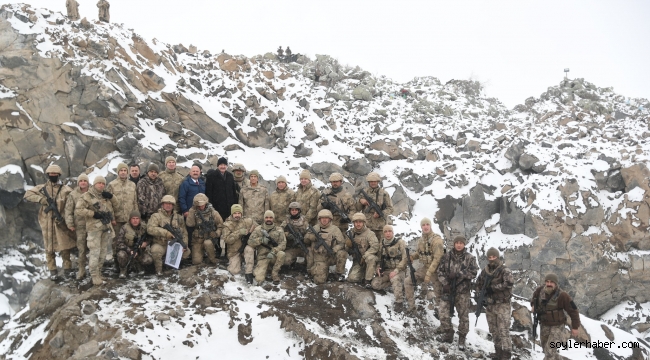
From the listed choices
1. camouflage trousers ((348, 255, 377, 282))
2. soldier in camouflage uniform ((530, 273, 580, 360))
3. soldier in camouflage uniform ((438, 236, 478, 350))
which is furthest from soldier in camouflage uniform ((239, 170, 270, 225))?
soldier in camouflage uniform ((530, 273, 580, 360))

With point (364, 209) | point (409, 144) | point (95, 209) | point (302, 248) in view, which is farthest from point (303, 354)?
point (409, 144)

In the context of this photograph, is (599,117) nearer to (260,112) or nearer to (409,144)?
(409,144)

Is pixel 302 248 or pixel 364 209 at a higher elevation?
pixel 364 209

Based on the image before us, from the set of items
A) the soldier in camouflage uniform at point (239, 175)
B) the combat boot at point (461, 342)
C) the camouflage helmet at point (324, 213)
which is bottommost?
the combat boot at point (461, 342)

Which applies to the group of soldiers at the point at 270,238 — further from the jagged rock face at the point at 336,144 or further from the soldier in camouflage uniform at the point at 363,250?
the jagged rock face at the point at 336,144

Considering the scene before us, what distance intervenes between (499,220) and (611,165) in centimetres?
558

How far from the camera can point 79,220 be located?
6980 millimetres

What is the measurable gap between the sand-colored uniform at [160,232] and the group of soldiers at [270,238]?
0.06 feet

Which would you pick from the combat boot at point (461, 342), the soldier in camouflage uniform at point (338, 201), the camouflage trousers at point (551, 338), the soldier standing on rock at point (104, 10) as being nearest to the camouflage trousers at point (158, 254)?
the soldier in camouflage uniform at point (338, 201)

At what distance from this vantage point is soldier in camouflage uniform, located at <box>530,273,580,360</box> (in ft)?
19.9

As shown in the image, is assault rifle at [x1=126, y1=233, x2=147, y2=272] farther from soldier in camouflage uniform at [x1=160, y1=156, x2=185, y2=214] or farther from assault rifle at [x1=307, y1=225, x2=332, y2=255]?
assault rifle at [x1=307, y1=225, x2=332, y2=255]

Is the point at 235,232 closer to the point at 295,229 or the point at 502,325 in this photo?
the point at 295,229

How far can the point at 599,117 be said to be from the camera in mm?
21594

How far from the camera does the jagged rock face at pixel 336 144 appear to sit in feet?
44.8
